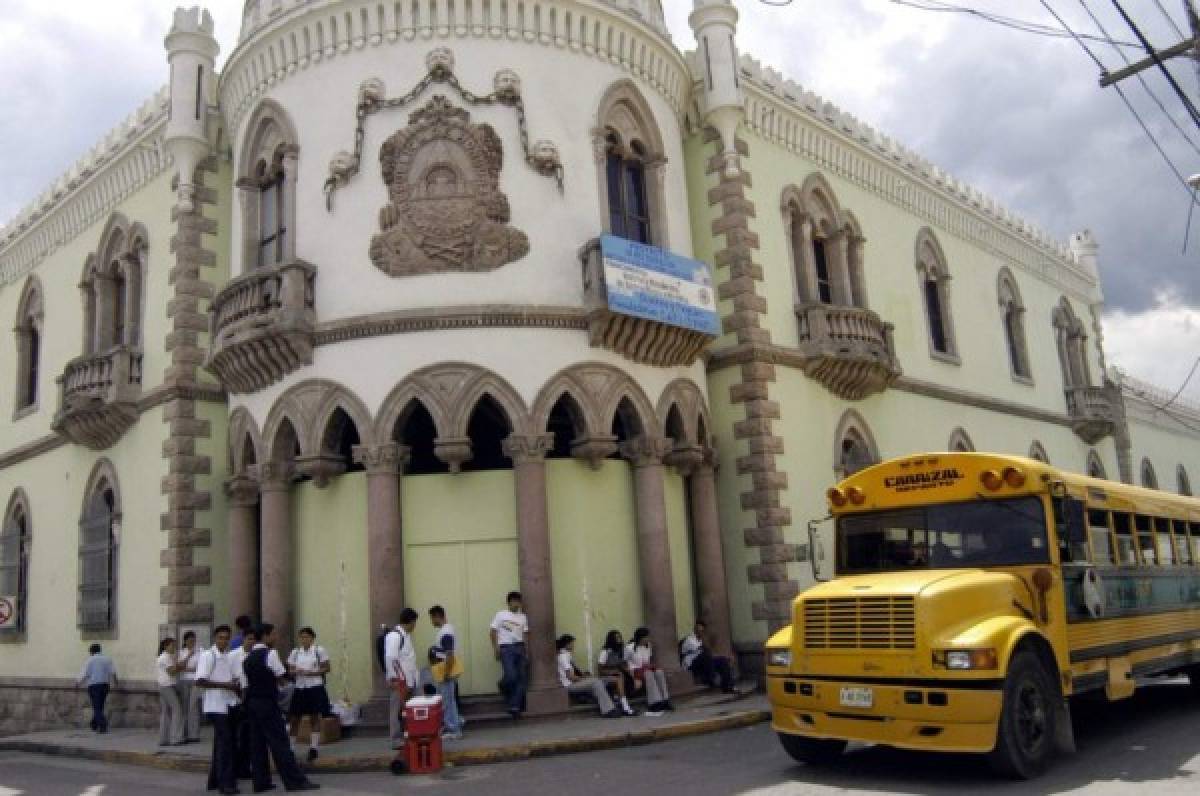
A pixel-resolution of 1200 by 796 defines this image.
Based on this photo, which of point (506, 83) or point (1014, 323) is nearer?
point (506, 83)

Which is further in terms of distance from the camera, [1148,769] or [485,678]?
[485,678]

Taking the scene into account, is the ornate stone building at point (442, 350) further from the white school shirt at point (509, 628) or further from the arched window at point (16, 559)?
the white school shirt at point (509, 628)

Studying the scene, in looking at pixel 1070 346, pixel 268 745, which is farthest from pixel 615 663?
pixel 1070 346

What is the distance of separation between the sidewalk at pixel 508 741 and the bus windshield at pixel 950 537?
12.7 feet

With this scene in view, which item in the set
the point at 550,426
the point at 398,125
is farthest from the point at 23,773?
the point at 398,125

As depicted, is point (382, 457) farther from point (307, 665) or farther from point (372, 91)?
point (372, 91)

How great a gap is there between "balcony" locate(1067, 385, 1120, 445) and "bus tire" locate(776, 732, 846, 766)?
2335 centimetres

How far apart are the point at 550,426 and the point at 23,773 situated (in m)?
9.22

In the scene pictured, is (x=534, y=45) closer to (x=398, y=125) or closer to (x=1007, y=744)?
(x=398, y=125)

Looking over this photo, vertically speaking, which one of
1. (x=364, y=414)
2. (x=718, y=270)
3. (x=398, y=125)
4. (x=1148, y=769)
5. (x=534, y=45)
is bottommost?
(x=1148, y=769)

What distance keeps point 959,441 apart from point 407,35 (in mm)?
15908

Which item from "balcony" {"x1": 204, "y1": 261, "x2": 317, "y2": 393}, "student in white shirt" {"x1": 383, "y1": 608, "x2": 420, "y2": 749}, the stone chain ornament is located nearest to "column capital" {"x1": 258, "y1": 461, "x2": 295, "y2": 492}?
"balcony" {"x1": 204, "y1": 261, "x2": 317, "y2": 393}

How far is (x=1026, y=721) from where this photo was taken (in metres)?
8.91

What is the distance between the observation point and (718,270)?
758 inches
